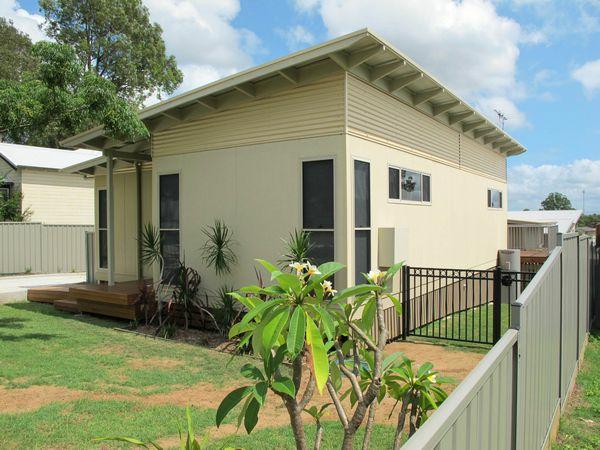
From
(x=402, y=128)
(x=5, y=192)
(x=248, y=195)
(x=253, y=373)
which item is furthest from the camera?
(x=5, y=192)

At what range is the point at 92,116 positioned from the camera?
29.4 ft

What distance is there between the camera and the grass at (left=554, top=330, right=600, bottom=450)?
4152 millimetres

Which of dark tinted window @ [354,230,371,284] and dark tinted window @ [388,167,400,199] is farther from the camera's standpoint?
dark tinted window @ [388,167,400,199]

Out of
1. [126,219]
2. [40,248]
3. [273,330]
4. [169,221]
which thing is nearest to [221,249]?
[169,221]

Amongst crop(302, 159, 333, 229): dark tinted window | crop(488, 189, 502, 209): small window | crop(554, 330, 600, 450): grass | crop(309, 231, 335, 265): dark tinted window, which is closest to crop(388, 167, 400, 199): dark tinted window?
crop(302, 159, 333, 229): dark tinted window

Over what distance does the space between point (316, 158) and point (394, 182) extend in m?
1.90

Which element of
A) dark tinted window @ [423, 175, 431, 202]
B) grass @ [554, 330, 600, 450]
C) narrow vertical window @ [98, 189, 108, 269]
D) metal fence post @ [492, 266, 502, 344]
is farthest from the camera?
narrow vertical window @ [98, 189, 108, 269]

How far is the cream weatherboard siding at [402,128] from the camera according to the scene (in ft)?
24.5

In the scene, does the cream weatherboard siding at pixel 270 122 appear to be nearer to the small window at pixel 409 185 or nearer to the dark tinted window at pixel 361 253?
the dark tinted window at pixel 361 253

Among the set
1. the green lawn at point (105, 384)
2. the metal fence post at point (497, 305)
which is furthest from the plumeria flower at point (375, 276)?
the metal fence post at point (497, 305)

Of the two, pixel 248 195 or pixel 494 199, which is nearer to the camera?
pixel 248 195

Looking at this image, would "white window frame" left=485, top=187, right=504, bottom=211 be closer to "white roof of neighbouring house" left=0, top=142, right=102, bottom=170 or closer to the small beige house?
the small beige house

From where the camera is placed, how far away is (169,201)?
9656 millimetres

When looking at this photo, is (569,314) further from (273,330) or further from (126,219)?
(126,219)
